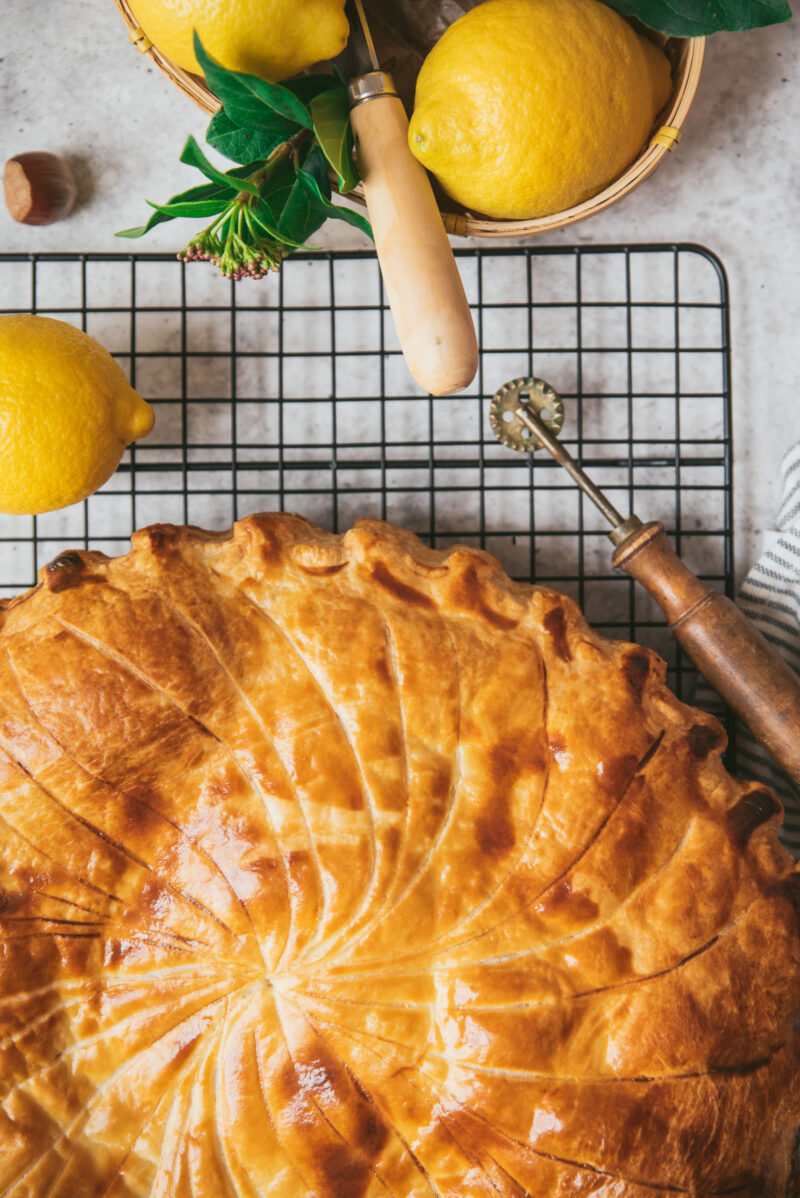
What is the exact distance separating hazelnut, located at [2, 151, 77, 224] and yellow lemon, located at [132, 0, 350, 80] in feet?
1.36

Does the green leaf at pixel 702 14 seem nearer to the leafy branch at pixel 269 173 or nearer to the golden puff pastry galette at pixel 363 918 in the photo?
the leafy branch at pixel 269 173

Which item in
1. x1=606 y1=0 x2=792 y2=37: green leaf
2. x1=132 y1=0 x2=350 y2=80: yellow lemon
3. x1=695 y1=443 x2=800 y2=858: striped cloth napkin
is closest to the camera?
x1=132 y1=0 x2=350 y2=80: yellow lemon

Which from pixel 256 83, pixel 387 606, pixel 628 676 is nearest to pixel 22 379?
pixel 256 83

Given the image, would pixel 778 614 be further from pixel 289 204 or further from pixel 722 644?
pixel 289 204

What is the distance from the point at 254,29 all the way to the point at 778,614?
116cm

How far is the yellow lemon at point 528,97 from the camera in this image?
114cm

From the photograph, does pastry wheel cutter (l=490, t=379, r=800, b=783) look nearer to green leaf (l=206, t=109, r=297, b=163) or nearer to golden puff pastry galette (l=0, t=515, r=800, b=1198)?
golden puff pastry galette (l=0, t=515, r=800, b=1198)

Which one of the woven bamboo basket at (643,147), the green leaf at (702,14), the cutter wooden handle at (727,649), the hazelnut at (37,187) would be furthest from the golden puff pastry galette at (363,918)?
the green leaf at (702,14)

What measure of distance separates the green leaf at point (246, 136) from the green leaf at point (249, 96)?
0.06 ft

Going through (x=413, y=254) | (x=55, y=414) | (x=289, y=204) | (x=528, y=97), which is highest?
(x=528, y=97)

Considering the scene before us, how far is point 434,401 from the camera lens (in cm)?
152

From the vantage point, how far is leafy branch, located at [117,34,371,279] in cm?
116

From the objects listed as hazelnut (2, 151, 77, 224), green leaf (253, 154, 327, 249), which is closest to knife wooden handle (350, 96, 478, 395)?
green leaf (253, 154, 327, 249)

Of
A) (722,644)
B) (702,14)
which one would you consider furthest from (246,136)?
(722,644)
